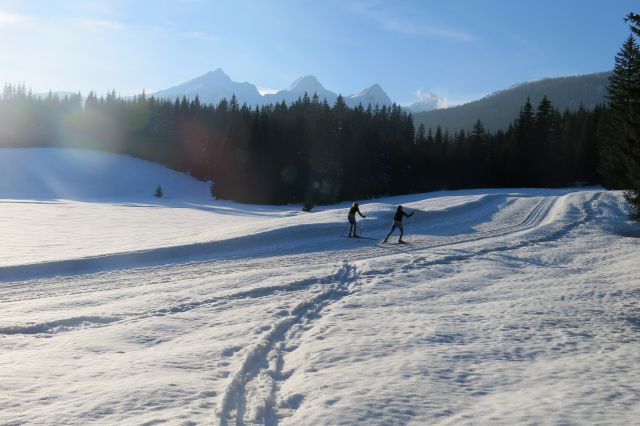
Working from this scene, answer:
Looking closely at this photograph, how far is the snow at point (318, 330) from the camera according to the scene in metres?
6.21

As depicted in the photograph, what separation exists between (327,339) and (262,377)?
2076 mm

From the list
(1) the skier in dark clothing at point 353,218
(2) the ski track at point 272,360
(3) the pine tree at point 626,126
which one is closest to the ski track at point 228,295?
(2) the ski track at point 272,360

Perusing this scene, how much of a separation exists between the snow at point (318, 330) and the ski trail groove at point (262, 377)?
30 millimetres

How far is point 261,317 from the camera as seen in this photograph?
1019 centimetres

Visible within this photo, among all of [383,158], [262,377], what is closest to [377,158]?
[383,158]

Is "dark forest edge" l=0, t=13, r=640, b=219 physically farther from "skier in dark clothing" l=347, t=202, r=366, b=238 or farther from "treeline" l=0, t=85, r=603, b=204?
"skier in dark clothing" l=347, t=202, r=366, b=238

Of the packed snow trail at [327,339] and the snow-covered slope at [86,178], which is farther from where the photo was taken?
the snow-covered slope at [86,178]

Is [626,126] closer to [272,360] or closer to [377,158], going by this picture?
[272,360]

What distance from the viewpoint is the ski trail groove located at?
5984 mm

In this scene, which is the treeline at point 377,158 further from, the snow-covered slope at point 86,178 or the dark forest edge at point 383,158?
the snow-covered slope at point 86,178

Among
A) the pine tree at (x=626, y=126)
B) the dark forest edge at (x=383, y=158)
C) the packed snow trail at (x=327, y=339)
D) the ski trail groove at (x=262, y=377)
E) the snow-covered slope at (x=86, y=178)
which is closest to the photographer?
the ski trail groove at (x=262, y=377)

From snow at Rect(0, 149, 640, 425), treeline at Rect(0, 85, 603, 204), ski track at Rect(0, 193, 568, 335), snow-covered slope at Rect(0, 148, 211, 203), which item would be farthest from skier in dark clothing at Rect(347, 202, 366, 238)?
snow-covered slope at Rect(0, 148, 211, 203)

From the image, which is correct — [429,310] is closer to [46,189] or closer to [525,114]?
[525,114]

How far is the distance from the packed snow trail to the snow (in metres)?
0.04
